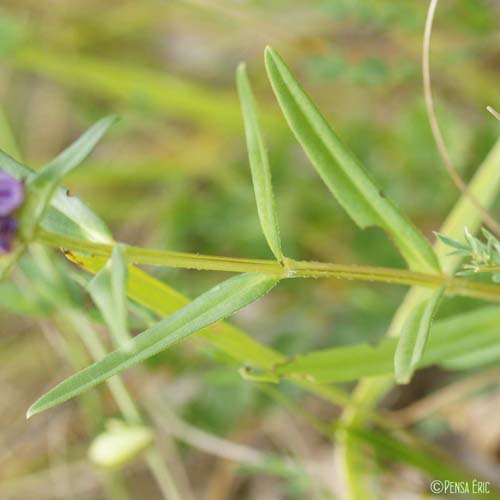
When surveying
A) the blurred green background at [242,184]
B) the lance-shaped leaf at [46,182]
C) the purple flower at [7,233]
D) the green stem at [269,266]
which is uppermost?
the lance-shaped leaf at [46,182]

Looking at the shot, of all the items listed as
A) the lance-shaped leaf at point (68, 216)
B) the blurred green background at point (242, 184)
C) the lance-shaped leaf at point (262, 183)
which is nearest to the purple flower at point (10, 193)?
the lance-shaped leaf at point (68, 216)

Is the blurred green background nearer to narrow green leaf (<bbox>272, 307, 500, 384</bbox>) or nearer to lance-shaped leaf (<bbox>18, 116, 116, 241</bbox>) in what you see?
narrow green leaf (<bbox>272, 307, 500, 384</bbox>)

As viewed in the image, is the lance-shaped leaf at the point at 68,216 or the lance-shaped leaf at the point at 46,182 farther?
the lance-shaped leaf at the point at 68,216

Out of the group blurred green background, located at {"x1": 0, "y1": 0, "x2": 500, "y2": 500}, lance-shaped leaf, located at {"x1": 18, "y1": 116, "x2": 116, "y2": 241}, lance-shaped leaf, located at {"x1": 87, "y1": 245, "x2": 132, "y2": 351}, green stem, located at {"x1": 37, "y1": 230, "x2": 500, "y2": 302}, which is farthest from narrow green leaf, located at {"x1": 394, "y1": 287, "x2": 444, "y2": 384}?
blurred green background, located at {"x1": 0, "y1": 0, "x2": 500, "y2": 500}

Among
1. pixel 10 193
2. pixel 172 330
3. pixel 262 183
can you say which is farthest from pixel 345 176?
pixel 10 193

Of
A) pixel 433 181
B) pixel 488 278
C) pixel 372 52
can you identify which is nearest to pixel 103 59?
pixel 372 52

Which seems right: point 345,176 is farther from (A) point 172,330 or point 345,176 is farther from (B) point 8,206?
(B) point 8,206

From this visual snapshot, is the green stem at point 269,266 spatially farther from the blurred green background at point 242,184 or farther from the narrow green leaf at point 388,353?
the blurred green background at point 242,184

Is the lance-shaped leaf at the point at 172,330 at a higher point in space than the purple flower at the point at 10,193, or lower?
lower
